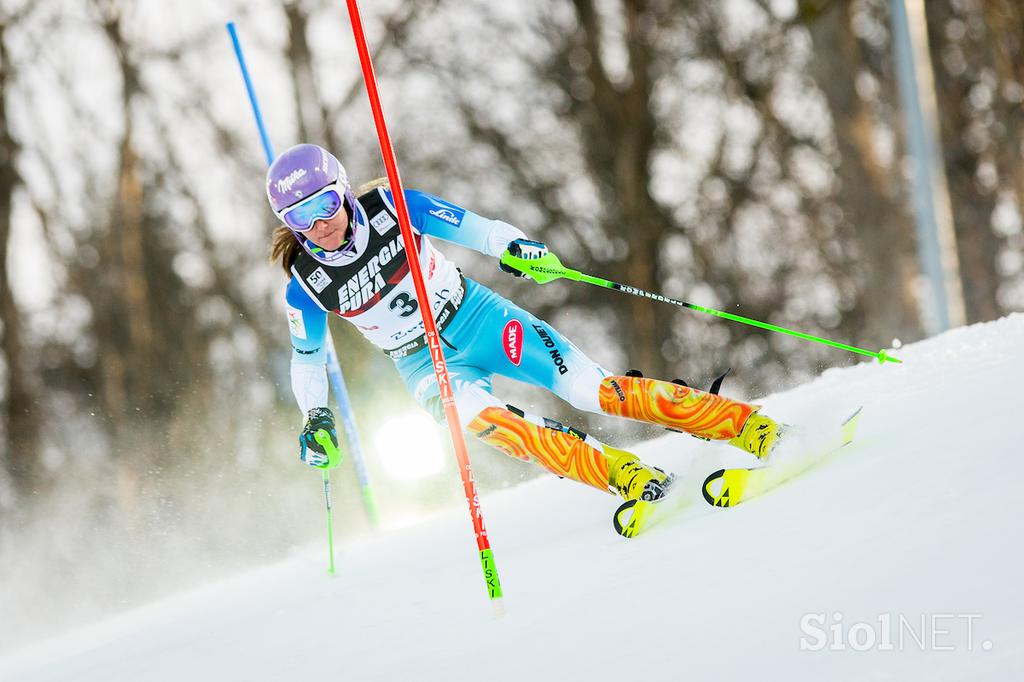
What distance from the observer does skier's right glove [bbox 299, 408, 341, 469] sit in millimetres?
4125

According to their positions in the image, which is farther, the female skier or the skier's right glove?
the skier's right glove

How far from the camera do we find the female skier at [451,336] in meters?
3.65

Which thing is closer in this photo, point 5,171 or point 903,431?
point 903,431

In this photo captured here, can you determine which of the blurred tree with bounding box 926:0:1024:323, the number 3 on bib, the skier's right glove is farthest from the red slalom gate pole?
the blurred tree with bounding box 926:0:1024:323

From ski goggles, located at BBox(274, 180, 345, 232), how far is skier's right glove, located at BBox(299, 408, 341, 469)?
31.2 inches

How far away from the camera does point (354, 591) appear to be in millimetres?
3805

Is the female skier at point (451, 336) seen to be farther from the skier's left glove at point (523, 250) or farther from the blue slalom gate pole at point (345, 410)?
the blue slalom gate pole at point (345, 410)

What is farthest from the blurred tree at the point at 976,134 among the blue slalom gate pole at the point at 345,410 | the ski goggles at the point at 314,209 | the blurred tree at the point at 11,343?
the ski goggles at the point at 314,209

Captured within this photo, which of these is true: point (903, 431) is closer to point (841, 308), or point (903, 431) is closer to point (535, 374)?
point (535, 374)

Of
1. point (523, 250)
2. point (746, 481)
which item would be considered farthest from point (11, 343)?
point (746, 481)

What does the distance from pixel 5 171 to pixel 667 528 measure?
1393 cm

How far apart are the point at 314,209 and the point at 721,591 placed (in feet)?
6.69

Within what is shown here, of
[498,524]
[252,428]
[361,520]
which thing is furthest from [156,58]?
[498,524]

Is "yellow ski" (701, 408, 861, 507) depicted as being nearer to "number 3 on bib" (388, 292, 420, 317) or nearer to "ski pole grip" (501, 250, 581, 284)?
"ski pole grip" (501, 250, 581, 284)
